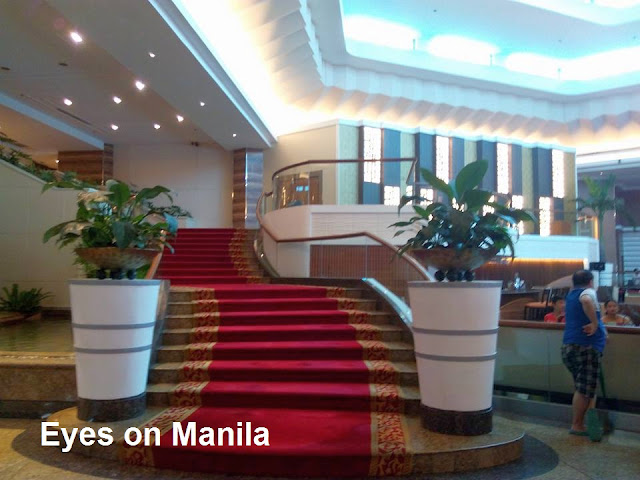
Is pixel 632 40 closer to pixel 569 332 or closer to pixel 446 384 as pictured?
pixel 569 332

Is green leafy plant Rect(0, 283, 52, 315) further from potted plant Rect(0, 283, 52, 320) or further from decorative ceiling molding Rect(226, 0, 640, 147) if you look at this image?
decorative ceiling molding Rect(226, 0, 640, 147)

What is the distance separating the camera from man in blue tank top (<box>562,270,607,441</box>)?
4234 mm

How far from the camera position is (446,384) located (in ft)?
12.2

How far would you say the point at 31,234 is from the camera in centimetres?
952

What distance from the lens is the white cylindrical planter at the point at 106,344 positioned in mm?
3883

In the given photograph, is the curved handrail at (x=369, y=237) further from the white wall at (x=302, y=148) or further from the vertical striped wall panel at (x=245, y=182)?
the vertical striped wall panel at (x=245, y=182)

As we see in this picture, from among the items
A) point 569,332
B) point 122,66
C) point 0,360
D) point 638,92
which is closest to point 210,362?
point 0,360

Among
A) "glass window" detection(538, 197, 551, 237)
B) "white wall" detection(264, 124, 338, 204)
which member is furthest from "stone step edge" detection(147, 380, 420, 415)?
"glass window" detection(538, 197, 551, 237)

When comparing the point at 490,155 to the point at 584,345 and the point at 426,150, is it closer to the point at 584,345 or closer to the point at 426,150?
the point at 426,150

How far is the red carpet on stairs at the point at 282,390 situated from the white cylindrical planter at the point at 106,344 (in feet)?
1.12

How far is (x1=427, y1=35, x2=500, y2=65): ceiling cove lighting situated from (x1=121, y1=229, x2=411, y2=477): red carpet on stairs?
11355 millimetres

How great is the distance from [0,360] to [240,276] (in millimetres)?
4481

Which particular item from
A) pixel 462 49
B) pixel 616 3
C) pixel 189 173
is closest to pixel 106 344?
pixel 189 173

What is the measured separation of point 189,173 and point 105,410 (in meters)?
12.3
